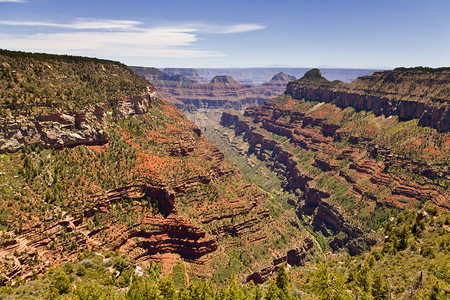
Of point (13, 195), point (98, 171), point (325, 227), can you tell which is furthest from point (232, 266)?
point (325, 227)

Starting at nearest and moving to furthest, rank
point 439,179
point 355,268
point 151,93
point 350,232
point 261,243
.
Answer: point 355,268 → point 261,243 → point 439,179 → point 350,232 → point 151,93

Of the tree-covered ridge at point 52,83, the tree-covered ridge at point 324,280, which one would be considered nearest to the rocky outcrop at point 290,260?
the tree-covered ridge at point 324,280

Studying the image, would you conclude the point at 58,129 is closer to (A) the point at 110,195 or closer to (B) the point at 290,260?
(A) the point at 110,195

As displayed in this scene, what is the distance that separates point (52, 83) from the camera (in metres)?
106

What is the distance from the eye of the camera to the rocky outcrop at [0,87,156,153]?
84.4m

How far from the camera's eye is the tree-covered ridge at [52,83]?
Answer: 90.2m

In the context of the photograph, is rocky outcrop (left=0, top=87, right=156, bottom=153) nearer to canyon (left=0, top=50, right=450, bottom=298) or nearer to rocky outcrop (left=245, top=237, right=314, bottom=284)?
canyon (left=0, top=50, right=450, bottom=298)

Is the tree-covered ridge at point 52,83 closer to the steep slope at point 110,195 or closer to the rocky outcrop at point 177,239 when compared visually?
the steep slope at point 110,195

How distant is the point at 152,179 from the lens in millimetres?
106250

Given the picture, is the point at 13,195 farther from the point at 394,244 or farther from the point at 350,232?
the point at 350,232

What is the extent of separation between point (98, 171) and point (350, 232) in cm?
13979

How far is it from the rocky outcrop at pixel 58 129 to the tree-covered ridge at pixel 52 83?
8.96 ft

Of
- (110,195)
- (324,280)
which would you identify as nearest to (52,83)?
(110,195)

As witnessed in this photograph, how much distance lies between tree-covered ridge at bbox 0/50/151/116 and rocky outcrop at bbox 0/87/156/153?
273 cm
